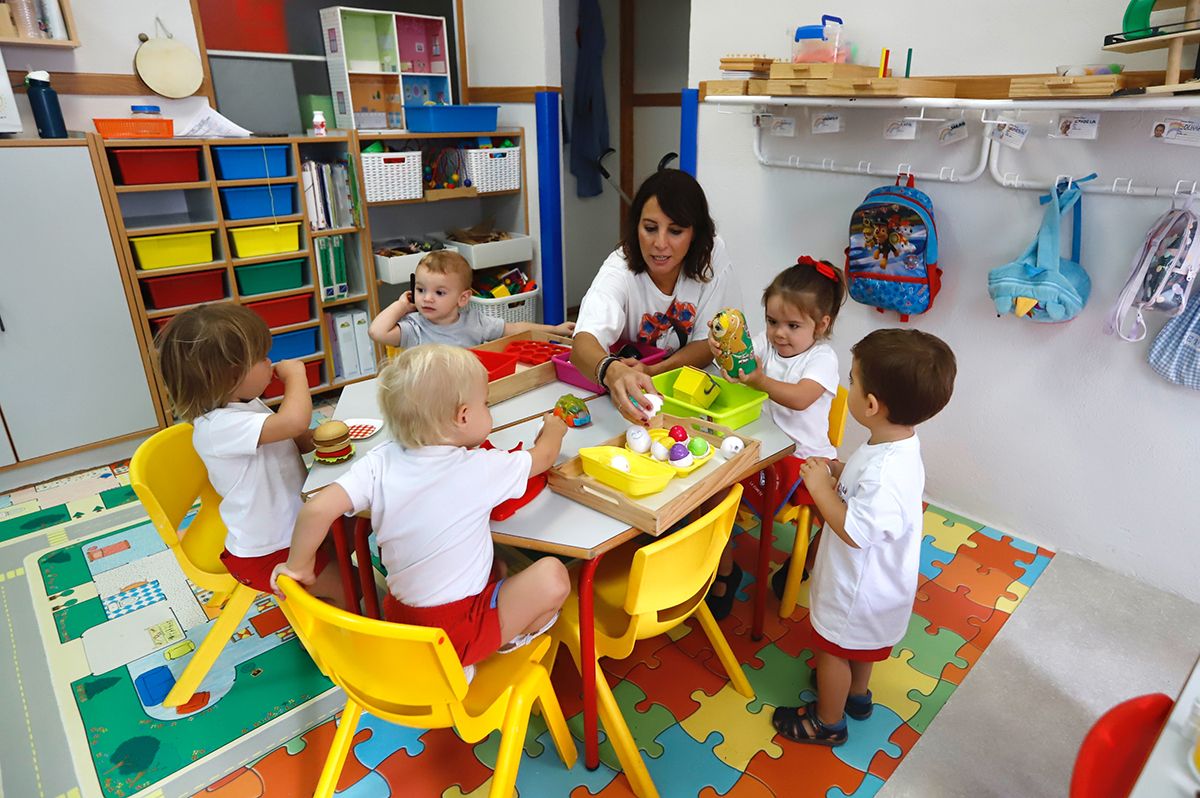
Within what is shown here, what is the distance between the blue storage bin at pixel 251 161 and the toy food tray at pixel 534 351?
1.68m

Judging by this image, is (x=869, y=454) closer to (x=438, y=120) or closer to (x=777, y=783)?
(x=777, y=783)

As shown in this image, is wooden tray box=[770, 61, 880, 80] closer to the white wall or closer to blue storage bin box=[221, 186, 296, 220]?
the white wall

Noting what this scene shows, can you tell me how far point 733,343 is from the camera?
181 centimetres

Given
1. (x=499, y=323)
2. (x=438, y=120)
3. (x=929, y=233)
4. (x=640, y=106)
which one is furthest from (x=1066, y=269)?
(x=640, y=106)

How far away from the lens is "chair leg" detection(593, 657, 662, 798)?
1527mm

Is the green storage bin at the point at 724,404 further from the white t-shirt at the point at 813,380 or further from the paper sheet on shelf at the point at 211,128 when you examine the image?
the paper sheet on shelf at the point at 211,128

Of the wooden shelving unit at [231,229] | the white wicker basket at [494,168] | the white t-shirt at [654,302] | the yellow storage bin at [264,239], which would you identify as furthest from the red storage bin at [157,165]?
the white t-shirt at [654,302]

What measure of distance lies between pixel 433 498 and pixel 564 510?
29 cm

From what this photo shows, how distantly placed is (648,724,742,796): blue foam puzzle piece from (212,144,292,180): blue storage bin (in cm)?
279

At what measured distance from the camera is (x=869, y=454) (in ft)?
4.77

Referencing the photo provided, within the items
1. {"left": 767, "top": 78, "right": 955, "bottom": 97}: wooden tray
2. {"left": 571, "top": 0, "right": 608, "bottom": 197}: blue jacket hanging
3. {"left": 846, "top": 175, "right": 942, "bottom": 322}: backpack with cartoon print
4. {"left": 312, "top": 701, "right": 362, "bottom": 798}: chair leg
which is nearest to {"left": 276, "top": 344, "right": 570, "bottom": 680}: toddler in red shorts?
{"left": 312, "top": 701, "right": 362, "bottom": 798}: chair leg

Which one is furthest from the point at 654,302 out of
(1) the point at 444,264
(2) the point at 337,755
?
(2) the point at 337,755

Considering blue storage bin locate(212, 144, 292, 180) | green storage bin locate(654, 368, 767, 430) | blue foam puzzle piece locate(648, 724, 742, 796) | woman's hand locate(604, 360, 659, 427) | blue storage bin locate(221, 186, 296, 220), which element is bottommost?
blue foam puzzle piece locate(648, 724, 742, 796)

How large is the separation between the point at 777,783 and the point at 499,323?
1676 mm
